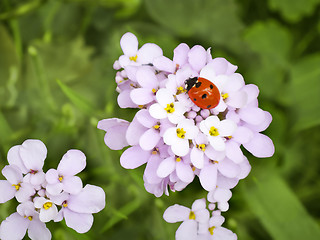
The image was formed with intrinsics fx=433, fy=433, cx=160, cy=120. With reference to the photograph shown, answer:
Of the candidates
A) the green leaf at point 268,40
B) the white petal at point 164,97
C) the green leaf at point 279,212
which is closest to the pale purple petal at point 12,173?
the white petal at point 164,97

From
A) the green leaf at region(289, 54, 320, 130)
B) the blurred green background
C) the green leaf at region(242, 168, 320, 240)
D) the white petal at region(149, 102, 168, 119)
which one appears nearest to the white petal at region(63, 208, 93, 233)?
the white petal at region(149, 102, 168, 119)

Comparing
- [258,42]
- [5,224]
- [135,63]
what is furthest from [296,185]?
[5,224]

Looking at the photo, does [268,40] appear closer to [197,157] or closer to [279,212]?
[279,212]

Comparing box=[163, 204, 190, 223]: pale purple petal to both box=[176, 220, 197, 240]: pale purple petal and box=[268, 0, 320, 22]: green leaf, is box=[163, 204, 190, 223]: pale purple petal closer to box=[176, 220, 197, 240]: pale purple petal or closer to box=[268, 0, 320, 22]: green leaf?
box=[176, 220, 197, 240]: pale purple petal

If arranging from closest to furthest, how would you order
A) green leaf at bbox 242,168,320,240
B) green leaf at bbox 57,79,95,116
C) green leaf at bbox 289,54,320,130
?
green leaf at bbox 57,79,95,116
green leaf at bbox 242,168,320,240
green leaf at bbox 289,54,320,130

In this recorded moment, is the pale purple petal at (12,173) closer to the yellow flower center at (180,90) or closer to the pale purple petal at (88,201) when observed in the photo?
the pale purple petal at (88,201)

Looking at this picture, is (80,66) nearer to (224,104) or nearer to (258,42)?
(258,42)

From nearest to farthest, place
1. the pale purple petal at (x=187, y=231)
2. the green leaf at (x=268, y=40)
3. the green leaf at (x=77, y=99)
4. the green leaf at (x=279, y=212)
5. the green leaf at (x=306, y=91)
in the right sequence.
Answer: the pale purple petal at (x=187, y=231) < the green leaf at (x=77, y=99) < the green leaf at (x=279, y=212) < the green leaf at (x=306, y=91) < the green leaf at (x=268, y=40)
